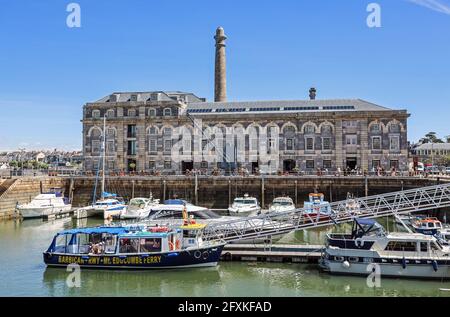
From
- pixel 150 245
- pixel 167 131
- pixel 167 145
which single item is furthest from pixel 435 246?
pixel 167 131

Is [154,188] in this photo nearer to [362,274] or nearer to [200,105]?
[200,105]

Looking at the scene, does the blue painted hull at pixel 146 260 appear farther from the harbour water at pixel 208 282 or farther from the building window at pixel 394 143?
the building window at pixel 394 143

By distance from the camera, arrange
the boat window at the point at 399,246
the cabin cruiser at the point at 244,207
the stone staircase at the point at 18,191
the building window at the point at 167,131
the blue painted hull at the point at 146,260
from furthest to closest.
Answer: the building window at the point at 167,131
the stone staircase at the point at 18,191
the cabin cruiser at the point at 244,207
the blue painted hull at the point at 146,260
the boat window at the point at 399,246

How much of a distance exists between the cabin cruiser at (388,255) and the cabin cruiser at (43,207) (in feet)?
103

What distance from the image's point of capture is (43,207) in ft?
144

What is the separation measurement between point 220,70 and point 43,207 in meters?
38.5

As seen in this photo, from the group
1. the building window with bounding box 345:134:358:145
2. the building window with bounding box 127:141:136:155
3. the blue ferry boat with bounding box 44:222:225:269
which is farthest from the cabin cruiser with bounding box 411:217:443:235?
the building window with bounding box 127:141:136:155

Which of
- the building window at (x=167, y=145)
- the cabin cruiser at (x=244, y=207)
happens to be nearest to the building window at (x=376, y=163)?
the cabin cruiser at (x=244, y=207)

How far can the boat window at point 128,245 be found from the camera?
77.1 feet

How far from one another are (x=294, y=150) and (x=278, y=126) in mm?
3840

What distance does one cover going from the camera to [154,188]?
175ft

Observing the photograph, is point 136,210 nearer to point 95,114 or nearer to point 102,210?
point 102,210
